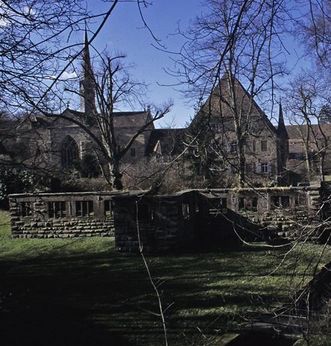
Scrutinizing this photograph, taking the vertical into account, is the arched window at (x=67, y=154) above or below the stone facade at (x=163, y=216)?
above

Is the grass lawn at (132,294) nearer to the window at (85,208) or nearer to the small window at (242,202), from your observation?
the small window at (242,202)

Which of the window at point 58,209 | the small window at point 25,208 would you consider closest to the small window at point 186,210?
the window at point 58,209

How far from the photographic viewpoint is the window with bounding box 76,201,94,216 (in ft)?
51.6

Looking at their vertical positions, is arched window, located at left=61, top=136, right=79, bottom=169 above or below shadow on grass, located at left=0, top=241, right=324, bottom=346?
above

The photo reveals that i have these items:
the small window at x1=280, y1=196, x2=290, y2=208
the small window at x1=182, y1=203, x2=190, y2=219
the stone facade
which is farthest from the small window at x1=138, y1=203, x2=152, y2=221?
the small window at x1=280, y1=196, x2=290, y2=208

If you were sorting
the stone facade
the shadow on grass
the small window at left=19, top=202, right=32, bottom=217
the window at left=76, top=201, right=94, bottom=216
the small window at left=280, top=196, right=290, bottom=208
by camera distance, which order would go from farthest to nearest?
the small window at left=19, top=202, right=32, bottom=217 → the window at left=76, top=201, right=94, bottom=216 → the small window at left=280, top=196, right=290, bottom=208 → the stone facade → the shadow on grass

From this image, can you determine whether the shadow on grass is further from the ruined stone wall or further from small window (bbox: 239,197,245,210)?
the ruined stone wall

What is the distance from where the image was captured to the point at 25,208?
53.7 ft

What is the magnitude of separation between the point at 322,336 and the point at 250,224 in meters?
9.19

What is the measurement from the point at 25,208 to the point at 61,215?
1.26m

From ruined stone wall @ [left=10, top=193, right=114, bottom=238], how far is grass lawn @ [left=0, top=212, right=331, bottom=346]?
6.84 feet

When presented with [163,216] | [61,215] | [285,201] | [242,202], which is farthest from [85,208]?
[285,201]

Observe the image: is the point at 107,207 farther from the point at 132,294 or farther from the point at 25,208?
the point at 132,294

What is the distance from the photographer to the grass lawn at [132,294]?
650 cm
